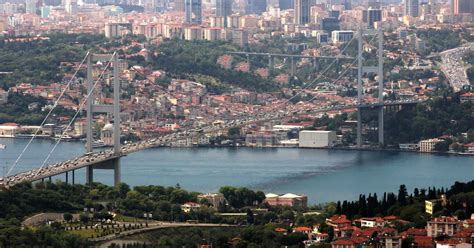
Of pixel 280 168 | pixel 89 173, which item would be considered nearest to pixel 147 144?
pixel 280 168

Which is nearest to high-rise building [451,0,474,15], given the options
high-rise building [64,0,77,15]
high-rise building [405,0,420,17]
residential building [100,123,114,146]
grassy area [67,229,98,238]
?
high-rise building [405,0,420,17]

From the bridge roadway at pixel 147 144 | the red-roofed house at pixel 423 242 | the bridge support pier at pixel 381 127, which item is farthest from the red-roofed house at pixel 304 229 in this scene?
the bridge support pier at pixel 381 127

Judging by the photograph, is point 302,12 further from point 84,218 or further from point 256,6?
point 84,218

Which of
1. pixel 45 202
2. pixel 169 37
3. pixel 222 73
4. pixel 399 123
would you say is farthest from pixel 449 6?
pixel 45 202

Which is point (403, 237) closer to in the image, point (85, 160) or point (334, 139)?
point (85, 160)

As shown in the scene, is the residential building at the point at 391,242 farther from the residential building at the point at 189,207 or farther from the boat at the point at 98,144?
the boat at the point at 98,144

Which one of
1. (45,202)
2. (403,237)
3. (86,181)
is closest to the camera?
(403,237)

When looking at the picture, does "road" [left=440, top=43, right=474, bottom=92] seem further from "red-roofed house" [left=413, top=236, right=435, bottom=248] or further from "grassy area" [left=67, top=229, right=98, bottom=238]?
"red-roofed house" [left=413, top=236, right=435, bottom=248]
